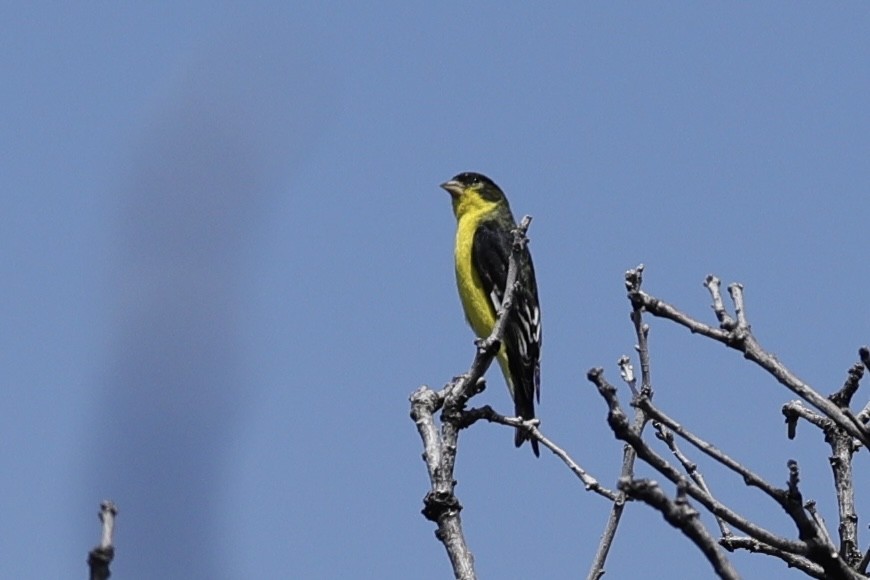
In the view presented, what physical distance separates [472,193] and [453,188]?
0.19 meters

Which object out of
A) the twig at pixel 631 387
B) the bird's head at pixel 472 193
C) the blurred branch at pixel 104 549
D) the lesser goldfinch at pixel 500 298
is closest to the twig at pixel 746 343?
the twig at pixel 631 387

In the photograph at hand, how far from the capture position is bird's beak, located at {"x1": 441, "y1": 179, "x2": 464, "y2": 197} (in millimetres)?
11941

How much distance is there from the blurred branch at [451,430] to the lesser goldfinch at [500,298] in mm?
4262

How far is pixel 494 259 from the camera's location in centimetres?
1024

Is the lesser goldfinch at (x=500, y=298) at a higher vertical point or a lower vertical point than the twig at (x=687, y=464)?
higher

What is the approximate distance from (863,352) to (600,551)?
3.23 ft

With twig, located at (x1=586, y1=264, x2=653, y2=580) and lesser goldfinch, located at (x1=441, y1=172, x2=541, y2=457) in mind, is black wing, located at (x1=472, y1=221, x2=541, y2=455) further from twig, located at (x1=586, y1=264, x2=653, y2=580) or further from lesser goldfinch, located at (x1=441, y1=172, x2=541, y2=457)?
twig, located at (x1=586, y1=264, x2=653, y2=580)

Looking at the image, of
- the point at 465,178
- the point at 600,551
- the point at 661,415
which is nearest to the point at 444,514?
the point at 600,551

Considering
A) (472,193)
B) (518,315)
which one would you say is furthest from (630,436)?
(472,193)

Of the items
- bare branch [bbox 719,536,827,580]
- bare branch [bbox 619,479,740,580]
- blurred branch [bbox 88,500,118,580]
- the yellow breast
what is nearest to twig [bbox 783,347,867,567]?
bare branch [bbox 719,536,827,580]

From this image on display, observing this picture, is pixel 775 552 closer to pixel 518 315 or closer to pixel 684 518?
pixel 684 518

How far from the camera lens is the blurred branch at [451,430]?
3.91 m

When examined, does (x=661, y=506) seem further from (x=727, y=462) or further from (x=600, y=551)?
(x=600, y=551)

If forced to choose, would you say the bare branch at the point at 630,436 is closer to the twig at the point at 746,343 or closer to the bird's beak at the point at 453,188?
the twig at the point at 746,343
